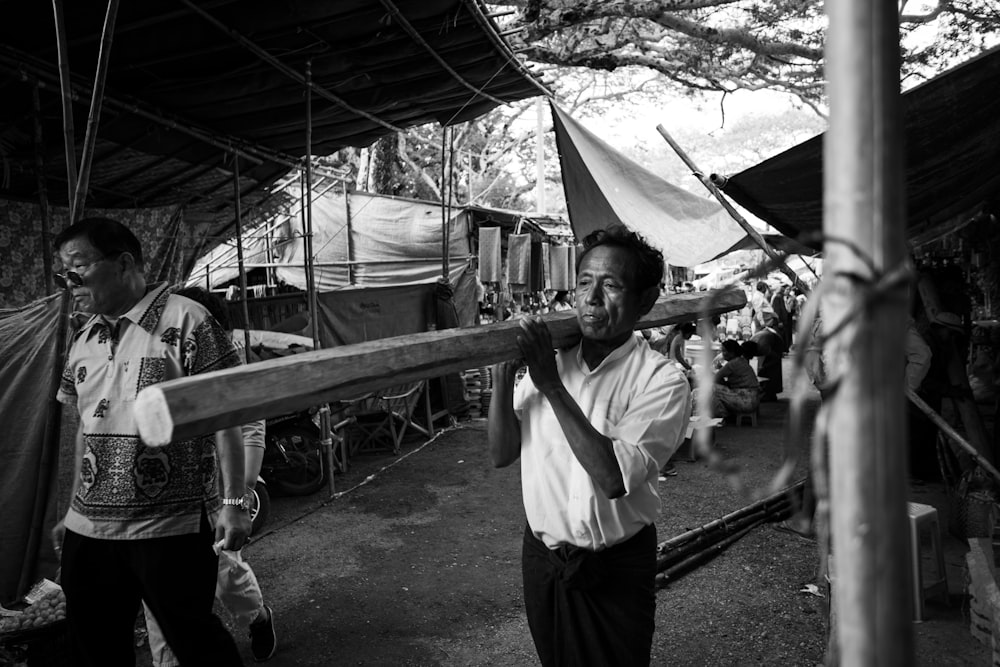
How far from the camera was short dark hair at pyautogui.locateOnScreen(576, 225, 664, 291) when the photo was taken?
194 centimetres

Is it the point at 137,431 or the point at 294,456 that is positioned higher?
the point at 137,431

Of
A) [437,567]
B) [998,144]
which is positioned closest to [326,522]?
[437,567]

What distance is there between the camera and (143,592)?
7.65ft

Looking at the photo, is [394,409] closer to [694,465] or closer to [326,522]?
[326,522]

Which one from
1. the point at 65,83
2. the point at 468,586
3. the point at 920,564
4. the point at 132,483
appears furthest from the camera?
the point at 468,586

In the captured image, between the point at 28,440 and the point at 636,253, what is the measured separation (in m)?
3.15

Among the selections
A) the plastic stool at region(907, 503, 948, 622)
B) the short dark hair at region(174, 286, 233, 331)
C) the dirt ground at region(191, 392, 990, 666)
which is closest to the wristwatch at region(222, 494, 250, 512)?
the dirt ground at region(191, 392, 990, 666)

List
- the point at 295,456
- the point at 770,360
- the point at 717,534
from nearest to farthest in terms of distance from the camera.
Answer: the point at 717,534
the point at 295,456
the point at 770,360

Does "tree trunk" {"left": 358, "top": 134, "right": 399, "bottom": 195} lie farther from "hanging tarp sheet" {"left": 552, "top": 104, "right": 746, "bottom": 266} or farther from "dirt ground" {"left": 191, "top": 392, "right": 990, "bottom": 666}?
"dirt ground" {"left": 191, "top": 392, "right": 990, "bottom": 666}

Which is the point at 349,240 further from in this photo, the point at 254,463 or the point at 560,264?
the point at 254,463

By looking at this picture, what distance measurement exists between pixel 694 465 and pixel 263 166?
5.56 metres

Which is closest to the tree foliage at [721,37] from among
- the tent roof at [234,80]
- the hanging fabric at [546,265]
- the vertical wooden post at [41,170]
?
the tent roof at [234,80]

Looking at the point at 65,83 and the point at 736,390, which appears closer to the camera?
the point at 65,83

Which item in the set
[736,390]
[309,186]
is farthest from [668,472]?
[309,186]
